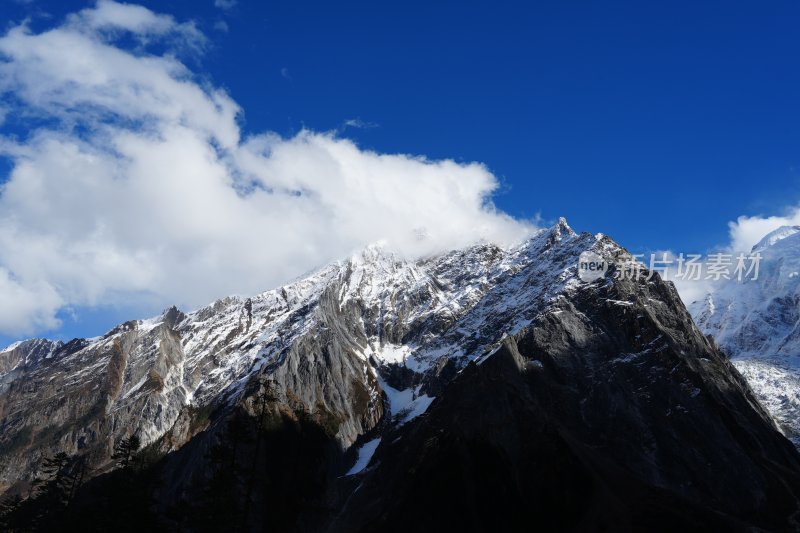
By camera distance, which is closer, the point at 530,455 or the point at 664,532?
the point at 664,532

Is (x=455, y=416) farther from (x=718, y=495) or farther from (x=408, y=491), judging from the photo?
(x=718, y=495)

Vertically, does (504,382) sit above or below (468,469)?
above

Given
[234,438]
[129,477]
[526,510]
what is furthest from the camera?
[526,510]

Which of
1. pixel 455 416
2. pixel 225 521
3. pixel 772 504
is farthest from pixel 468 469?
pixel 225 521

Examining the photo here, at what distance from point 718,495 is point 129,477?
A: 15731 cm

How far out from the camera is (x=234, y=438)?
44625mm

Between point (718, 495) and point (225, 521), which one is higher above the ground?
point (718, 495)

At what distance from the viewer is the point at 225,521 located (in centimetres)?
4462

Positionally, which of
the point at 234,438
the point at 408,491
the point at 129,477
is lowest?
the point at 234,438

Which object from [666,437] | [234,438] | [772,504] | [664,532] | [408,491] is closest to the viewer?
[234,438]

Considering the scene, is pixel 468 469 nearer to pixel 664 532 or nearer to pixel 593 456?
pixel 593 456

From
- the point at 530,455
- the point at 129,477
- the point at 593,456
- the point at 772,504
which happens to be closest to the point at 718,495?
the point at 772,504

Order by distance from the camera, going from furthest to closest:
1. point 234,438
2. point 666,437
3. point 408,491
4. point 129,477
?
point 666,437 → point 408,491 → point 129,477 → point 234,438

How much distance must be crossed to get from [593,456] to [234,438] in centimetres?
14134
